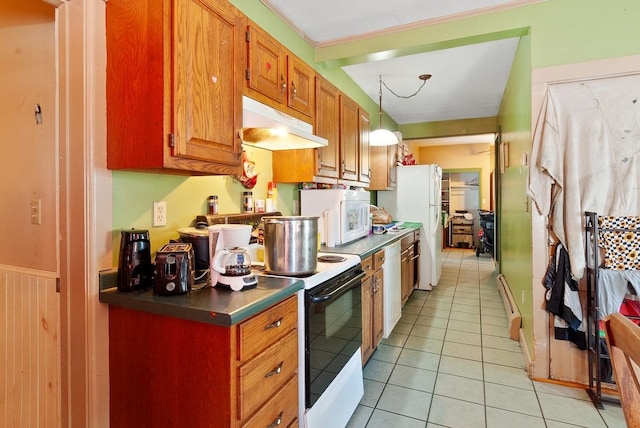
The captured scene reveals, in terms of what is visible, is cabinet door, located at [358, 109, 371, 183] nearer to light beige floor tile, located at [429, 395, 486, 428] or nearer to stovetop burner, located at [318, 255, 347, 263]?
stovetop burner, located at [318, 255, 347, 263]

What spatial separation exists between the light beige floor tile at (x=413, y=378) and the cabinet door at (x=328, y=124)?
154 centimetres

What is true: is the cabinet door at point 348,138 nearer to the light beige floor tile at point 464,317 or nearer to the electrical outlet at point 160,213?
the electrical outlet at point 160,213

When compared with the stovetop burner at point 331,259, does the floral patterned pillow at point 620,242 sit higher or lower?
higher

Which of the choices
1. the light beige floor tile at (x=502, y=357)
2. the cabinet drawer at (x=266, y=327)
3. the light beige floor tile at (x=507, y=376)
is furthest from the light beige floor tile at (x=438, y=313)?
the cabinet drawer at (x=266, y=327)

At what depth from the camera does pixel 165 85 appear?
1.32 metres

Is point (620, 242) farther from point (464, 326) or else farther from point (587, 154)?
point (464, 326)

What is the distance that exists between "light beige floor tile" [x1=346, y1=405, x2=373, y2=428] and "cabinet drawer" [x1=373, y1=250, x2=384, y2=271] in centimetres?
93

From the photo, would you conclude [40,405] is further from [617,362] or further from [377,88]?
[377,88]

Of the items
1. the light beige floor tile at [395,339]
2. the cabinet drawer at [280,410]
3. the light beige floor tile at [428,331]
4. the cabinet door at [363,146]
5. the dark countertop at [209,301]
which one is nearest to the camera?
the dark countertop at [209,301]

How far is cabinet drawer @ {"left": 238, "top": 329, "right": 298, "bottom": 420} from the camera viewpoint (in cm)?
117

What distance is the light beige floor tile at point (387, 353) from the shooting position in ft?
8.69

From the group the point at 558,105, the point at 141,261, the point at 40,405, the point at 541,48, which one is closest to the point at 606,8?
the point at 541,48

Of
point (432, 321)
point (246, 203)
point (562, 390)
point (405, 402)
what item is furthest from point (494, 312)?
point (246, 203)

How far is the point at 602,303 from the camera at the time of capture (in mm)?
1993
